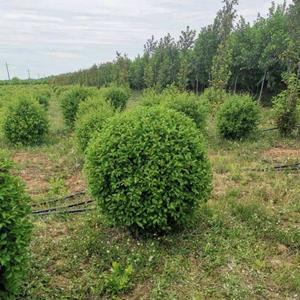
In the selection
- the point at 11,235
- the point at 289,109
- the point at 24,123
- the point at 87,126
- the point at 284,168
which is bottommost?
the point at 284,168

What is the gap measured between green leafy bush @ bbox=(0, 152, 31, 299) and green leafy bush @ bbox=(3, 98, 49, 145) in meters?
7.46

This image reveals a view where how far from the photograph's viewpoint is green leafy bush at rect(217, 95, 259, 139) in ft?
30.1

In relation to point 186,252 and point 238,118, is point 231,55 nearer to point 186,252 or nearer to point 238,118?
point 238,118

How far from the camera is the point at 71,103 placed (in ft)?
43.6

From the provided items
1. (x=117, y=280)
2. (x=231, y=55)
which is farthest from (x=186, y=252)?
(x=231, y=55)

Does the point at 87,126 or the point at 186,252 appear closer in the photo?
the point at 186,252

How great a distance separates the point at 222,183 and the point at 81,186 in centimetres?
231

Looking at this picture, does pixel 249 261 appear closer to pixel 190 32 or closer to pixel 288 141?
pixel 288 141

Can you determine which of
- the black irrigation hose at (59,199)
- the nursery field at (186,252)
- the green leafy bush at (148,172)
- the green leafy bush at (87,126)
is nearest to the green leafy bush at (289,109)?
the nursery field at (186,252)

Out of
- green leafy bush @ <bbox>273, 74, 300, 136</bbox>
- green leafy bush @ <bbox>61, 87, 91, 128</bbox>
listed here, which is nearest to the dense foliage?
green leafy bush @ <bbox>273, 74, 300, 136</bbox>

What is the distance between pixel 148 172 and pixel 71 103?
10349 mm

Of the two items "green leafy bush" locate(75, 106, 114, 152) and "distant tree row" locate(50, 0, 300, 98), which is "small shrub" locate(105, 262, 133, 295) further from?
"distant tree row" locate(50, 0, 300, 98)

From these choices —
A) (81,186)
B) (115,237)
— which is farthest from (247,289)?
(81,186)

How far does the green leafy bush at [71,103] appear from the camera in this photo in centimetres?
1309
